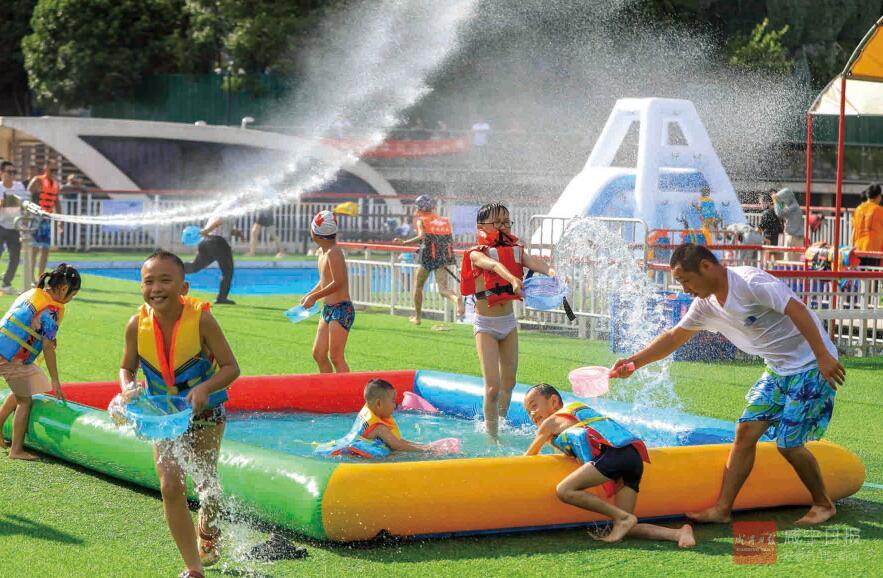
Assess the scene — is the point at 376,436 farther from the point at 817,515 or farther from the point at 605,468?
the point at 817,515

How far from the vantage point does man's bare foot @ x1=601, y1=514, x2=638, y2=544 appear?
6621 millimetres

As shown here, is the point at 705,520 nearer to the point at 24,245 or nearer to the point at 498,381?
the point at 498,381

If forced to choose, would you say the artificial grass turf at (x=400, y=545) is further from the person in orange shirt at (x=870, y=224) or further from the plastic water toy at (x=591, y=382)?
the person in orange shirt at (x=870, y=224)

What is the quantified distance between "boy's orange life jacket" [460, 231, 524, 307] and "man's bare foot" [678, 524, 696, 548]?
8.34ft

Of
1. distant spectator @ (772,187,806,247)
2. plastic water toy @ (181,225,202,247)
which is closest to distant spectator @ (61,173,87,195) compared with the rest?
plastic water toy @ (181,225,202,247)

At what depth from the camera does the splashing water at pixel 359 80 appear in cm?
3678

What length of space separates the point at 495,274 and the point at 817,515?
8.98 feet

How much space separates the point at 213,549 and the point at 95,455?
1.88 meters

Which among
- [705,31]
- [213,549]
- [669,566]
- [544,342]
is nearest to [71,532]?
[213,549]

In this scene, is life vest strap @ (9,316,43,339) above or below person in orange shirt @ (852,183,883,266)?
below

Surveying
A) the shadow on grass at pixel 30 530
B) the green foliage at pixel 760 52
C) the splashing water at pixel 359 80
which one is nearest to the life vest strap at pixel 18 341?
the shadow on grass at pixel 30 530

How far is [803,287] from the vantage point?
1410 centimetres

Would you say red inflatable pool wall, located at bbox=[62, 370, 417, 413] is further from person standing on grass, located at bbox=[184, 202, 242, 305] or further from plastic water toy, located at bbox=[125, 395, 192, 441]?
person standing on grass, located at bbox=[184, 202, 242, 305]

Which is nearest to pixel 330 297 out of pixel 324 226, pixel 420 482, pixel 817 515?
pixel 324 226
